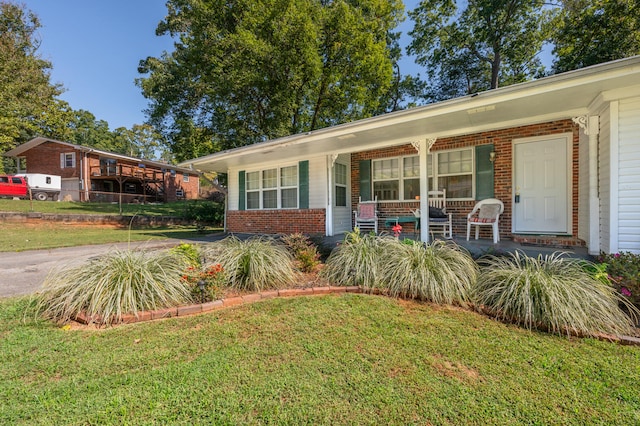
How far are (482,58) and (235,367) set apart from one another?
17315 mm

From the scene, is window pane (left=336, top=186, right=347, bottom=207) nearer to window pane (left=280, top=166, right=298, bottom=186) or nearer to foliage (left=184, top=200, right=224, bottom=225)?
window pane (left=280, top=166, right=298, bottom=186)

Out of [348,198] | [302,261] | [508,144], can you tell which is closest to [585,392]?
[302,261]

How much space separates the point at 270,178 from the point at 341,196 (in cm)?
248

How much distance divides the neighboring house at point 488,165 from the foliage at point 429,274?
219cm

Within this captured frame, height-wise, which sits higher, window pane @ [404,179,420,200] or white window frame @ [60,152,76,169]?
white window frame @ [60,152,76,169]

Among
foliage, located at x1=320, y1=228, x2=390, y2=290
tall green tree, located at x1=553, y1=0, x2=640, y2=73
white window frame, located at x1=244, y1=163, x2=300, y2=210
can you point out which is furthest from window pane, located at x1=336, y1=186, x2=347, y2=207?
tall green tree, located at x1=553, y1=0, x2=640, y2=73

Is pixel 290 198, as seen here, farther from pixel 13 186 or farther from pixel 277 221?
pixel 13 186

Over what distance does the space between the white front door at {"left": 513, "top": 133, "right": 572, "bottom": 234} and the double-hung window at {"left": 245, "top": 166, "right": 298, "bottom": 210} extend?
5.57 meters

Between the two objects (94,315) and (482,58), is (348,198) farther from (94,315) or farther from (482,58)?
(482,58)

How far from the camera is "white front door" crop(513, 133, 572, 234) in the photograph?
5.40m

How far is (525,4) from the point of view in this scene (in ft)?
38.8

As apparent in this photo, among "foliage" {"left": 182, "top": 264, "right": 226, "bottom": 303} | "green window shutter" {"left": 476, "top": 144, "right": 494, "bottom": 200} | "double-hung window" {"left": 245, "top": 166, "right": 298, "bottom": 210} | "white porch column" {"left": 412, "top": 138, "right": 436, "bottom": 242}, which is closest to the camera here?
"foliage" {"left": 182, "top": 264, "right": 226, "bottom": 303}

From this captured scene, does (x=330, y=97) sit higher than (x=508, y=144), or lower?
higher

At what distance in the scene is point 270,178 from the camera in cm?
895
